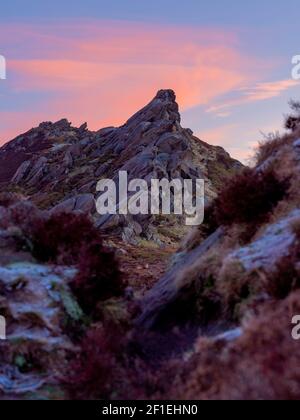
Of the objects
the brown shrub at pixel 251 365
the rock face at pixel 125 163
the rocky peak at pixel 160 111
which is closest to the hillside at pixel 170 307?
the brown shrub at pixel 251 365

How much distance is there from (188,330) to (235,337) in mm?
2047

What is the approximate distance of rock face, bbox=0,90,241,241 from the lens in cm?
5075

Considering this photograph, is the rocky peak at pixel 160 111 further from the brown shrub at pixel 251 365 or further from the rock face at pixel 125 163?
the brown shrub at pixel 251 365

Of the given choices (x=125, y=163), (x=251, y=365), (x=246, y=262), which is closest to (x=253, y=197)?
(x=246, y=262)

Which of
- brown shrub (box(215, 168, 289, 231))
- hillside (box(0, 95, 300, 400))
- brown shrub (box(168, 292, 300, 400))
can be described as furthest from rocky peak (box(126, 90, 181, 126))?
brown shrub (box(168, 292, 300, 400))

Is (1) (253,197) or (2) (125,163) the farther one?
(2) (125,163)

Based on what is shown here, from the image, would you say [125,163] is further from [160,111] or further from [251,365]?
[251,365]

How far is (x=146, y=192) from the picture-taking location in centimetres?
4756

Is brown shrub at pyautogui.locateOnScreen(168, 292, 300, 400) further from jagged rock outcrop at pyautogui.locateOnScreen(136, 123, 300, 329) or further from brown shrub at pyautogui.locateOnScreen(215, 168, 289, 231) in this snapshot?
brown shrub at pyautogui.locateOnScreen(215, 168, 289, 231)

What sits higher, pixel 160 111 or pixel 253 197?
pixel 160 111

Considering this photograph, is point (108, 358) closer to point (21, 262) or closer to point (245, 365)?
point (245, 365)

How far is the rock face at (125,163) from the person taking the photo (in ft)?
167

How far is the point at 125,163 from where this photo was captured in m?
58.1
